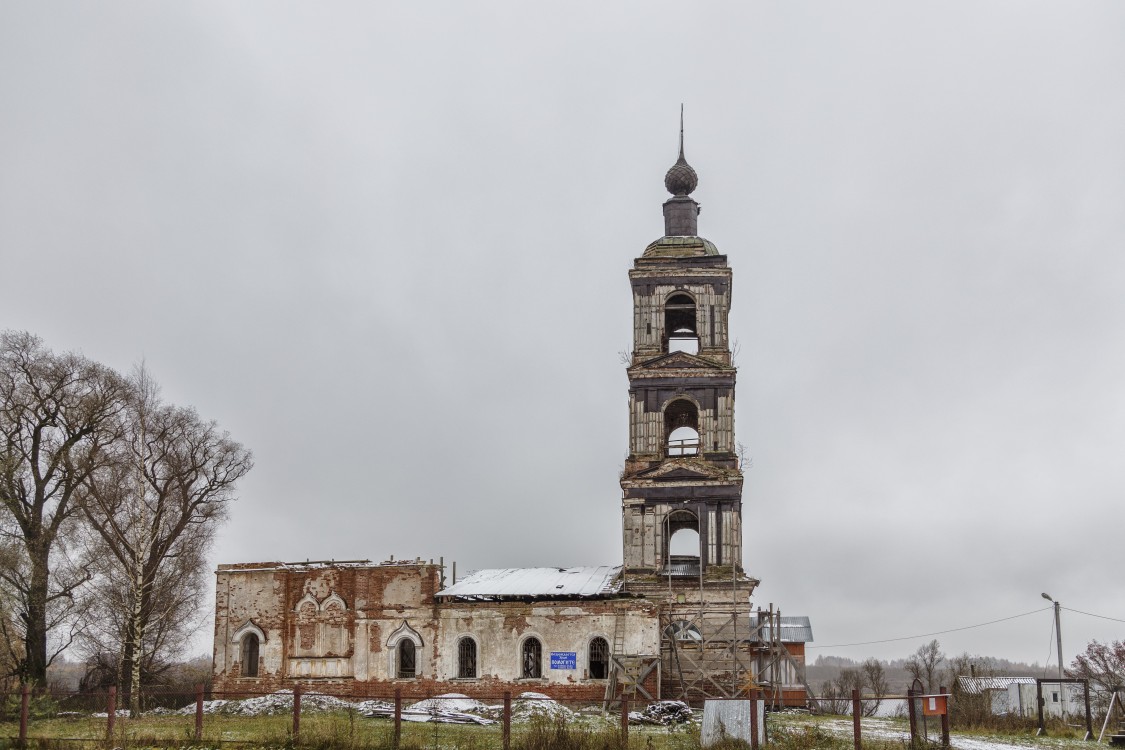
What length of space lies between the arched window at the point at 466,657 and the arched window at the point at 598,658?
370cm

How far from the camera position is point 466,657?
3344cm

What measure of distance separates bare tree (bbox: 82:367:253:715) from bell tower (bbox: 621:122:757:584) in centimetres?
1489

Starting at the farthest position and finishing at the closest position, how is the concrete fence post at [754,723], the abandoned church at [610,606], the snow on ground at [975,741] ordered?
1. the abandoned church at [610,606]
2. the snow on ground at [975,741]
3. the concrete fence post at [754,723]

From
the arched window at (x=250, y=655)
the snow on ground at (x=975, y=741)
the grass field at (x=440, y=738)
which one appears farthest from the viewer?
the arched window at (x=250, y=655)

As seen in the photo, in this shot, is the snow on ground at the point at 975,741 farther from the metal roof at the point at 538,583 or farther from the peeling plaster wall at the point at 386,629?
the metal roof at the point at 538,583

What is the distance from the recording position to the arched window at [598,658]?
3219cm

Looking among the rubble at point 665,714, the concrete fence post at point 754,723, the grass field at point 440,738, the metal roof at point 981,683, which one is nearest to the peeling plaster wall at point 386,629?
the rubble at point 665,714

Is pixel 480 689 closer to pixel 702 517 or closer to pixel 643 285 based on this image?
pixel 702 517

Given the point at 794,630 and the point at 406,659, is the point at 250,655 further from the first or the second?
the point at 794,630

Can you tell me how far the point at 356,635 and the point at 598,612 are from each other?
7.84 meters

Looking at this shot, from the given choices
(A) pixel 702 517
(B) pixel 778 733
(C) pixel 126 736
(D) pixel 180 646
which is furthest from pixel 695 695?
(D) pixel 180 646

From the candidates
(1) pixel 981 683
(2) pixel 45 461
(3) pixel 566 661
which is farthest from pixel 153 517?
(1) pixel 981 683

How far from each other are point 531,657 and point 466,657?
2089mm

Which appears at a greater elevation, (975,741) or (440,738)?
(440,738)
